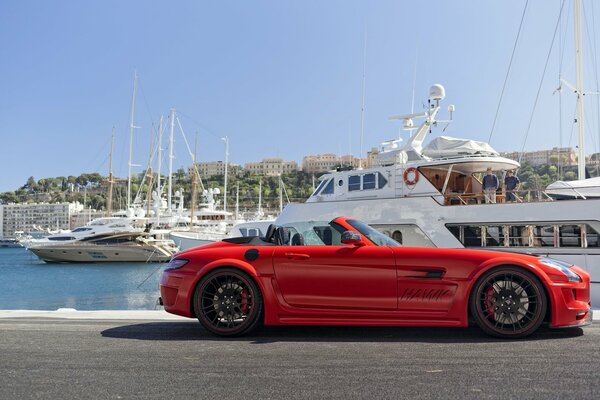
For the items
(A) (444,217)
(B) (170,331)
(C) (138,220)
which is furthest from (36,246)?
(B) (170,331)

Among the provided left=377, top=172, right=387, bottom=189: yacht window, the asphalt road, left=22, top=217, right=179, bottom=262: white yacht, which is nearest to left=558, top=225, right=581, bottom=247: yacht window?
left=377, top=172, right=387, bottom=189: yacht window

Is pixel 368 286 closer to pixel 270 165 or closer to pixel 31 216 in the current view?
pixel 31 216

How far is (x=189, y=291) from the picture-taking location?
5.28 meters

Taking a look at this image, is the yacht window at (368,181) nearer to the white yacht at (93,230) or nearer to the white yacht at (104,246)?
the white yacht at (104,246)

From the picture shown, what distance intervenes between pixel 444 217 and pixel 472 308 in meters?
9.54

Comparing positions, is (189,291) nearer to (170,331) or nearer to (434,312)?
(170,331)

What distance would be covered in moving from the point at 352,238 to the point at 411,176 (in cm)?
1061

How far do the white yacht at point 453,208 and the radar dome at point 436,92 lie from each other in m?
2.54

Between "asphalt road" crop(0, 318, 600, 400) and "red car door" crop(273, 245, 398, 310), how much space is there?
34 cm

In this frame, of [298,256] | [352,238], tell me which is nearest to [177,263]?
[298,256]

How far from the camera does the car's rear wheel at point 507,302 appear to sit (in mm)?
4816

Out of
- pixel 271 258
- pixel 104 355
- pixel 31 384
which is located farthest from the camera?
pixel 271 258

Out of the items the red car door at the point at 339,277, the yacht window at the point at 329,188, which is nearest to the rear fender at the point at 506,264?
the red car door at the point at 339,277

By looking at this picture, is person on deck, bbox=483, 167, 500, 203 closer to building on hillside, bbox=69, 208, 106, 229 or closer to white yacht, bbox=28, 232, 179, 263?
white yacht, bbox=28, 232, 179, 263
